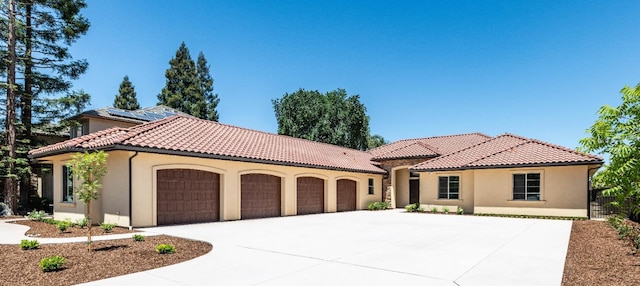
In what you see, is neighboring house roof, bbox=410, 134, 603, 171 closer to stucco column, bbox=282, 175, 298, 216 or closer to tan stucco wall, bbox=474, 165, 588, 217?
tan stucco wall, bbox=474, 165, 588, 217

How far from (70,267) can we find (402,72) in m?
23.8

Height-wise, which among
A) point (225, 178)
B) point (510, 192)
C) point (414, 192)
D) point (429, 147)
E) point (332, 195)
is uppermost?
point (429, 147)

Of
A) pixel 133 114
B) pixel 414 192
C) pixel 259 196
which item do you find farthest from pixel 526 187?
pixel 133 114

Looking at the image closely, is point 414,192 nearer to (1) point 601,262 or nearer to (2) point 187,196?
(2) point 187,196

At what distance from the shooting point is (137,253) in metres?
7.91

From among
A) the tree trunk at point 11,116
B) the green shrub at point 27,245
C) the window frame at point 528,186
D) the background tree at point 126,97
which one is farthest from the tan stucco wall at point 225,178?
the background tree at point 126,97

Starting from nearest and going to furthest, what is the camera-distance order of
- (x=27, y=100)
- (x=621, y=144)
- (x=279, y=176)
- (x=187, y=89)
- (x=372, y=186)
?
(x=621, y=144)
(x=279, y=176)
(x=27, y=100)
(x=372, y=186)
(x=187, y=89)

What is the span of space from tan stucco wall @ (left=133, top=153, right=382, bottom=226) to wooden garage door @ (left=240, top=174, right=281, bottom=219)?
0.37 m

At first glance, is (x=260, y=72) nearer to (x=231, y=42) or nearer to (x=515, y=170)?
(x=231, y=42)

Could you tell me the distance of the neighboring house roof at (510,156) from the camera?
18.1 meters

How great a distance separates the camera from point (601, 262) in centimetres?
737

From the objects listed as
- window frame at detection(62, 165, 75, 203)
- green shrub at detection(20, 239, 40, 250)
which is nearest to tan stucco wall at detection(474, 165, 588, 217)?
green shrub at detection(20, 239, 40, 250)

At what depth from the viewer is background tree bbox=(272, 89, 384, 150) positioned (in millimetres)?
45719

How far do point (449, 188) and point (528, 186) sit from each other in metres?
4.24
